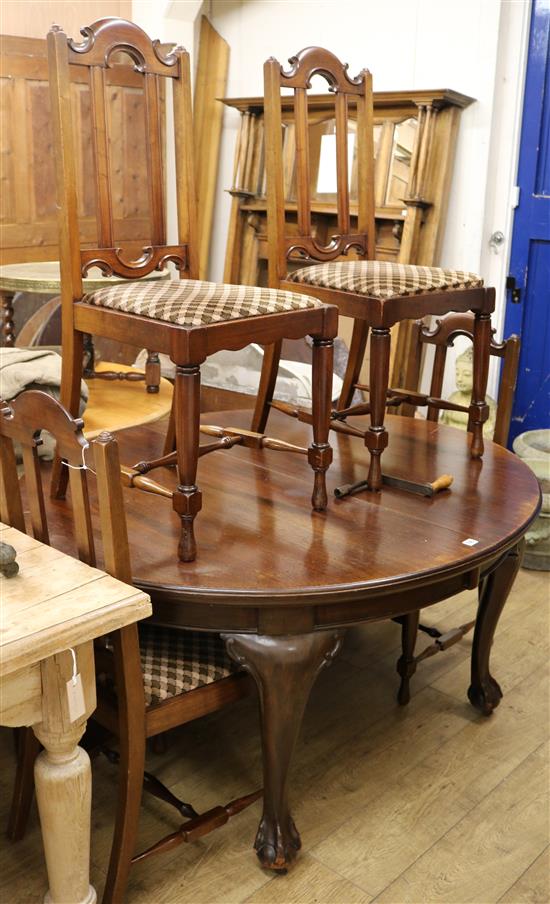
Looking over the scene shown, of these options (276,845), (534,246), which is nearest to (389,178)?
(534,246)

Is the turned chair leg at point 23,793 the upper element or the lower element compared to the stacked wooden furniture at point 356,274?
lower

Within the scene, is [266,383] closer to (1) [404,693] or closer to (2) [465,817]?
(1) [404,693]

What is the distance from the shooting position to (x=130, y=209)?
5.34 m

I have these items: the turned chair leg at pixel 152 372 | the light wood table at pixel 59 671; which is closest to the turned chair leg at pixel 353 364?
the turned chair leg at pixel 152 372

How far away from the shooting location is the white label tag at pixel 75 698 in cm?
161

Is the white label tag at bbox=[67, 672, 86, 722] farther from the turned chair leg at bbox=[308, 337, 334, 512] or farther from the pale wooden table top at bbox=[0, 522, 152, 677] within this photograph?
the turned chair leg at bbox=[308, 337, 334, 512]

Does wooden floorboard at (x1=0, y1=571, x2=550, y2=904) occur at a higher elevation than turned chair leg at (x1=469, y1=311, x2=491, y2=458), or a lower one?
lower

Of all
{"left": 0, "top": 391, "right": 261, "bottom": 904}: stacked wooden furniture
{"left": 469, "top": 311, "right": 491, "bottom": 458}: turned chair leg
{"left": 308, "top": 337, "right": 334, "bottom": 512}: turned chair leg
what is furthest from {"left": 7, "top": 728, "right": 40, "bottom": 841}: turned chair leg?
{"left": 469, "top": 311, "right": 491, "bottom": 458}: turned chair leg

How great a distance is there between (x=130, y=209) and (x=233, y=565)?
376cm

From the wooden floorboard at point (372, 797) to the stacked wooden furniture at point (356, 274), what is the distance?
0.70 metres

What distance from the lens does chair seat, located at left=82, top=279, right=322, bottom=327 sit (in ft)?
6.65

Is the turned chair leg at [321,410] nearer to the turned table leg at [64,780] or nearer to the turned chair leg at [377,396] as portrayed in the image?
the turned chair leg at [377,396]

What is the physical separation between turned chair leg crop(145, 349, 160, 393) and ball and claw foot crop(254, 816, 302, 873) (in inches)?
84.9

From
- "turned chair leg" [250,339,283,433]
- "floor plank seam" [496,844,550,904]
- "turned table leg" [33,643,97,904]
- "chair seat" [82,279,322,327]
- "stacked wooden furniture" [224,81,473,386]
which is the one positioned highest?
"stacked wooden furniture" [224,81,473,386]
